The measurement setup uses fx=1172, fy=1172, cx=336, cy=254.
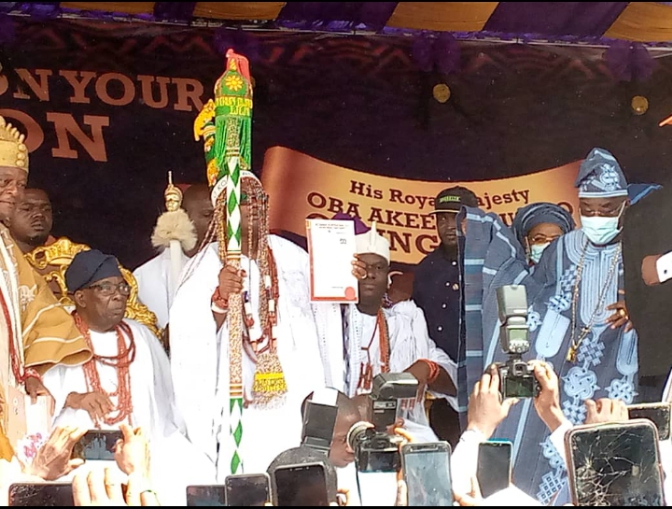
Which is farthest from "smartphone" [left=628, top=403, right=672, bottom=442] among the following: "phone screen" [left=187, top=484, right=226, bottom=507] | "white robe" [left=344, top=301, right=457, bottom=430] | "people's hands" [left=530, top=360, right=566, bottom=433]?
"phone screen" [left=187, top=484, right=226, bottom=507]

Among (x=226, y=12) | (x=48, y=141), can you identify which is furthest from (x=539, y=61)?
(x=48, y=141)

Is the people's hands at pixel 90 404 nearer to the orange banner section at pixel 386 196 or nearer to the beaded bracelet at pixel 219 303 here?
the beaded bracelet at pixel 219 303

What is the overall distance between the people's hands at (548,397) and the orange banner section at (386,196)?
77 cm

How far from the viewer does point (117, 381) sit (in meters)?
4.01

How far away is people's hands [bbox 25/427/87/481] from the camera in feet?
11.8

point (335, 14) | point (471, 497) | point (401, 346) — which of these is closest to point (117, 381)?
point (401, 346)

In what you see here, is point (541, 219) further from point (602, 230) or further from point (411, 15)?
point (411, 15)

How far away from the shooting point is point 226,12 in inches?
163

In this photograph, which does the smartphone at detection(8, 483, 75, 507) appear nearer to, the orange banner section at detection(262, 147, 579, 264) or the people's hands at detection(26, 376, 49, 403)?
the people's hands at detection(26, 376, 49, 403)

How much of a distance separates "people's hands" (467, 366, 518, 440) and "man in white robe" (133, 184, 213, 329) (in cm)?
112

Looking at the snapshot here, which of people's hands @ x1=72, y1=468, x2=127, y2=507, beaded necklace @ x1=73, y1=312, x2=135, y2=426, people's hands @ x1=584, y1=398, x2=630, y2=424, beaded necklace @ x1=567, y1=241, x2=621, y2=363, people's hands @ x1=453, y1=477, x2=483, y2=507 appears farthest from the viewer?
beaded necklace @ x1=567, y1=241, x2=621, y2=363

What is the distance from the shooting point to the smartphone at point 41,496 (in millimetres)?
3174

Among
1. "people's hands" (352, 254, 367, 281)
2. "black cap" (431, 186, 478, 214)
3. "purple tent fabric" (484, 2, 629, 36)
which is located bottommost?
"people's hands" (352, 254, 367, 281)

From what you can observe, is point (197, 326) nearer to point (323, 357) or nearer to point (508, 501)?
point (323, 357)
